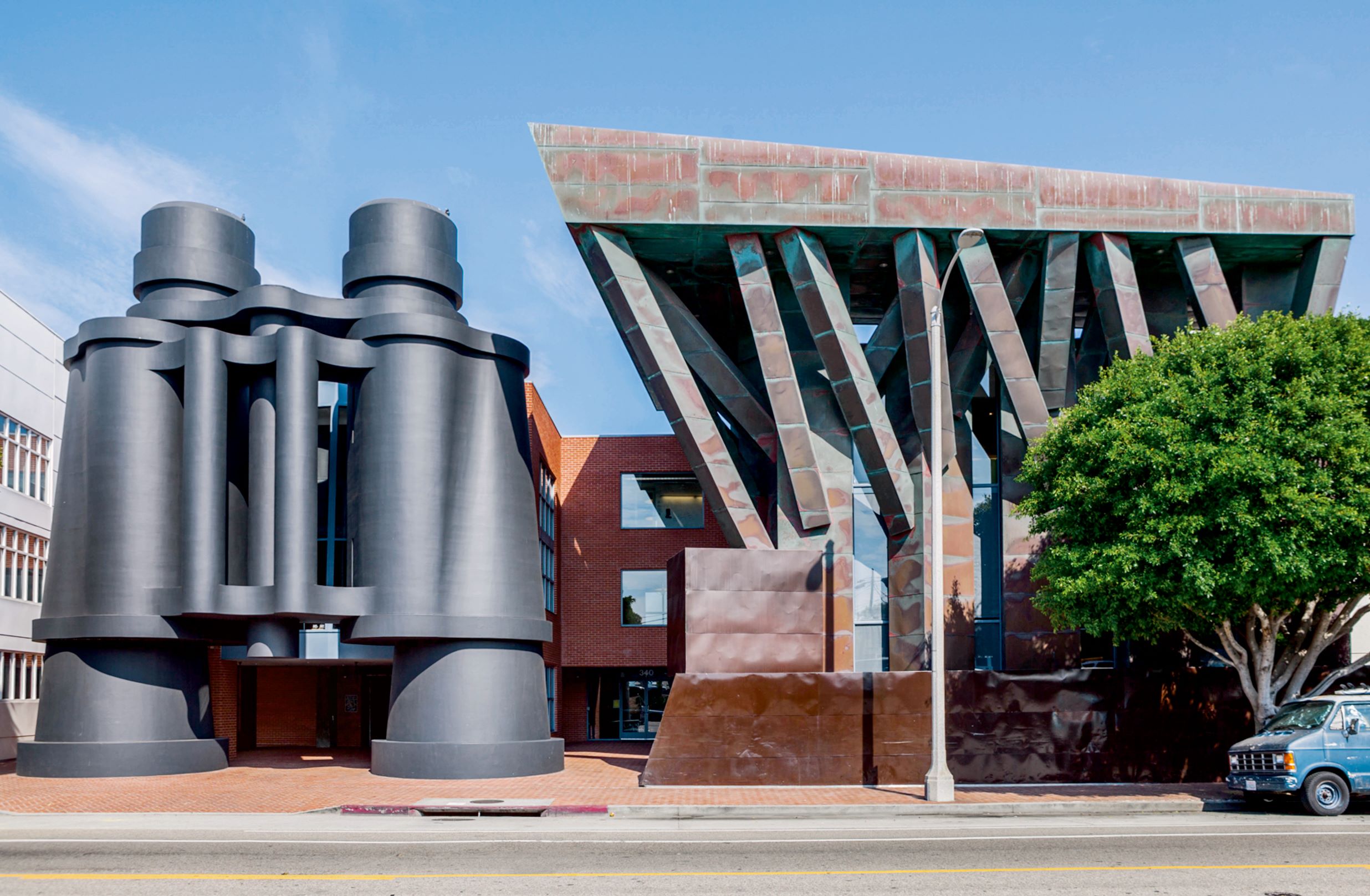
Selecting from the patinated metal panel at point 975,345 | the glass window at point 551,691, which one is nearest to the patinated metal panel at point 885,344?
the patinated metal panel at point 975,345

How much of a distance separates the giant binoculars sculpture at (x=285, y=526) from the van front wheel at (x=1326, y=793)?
15.2m

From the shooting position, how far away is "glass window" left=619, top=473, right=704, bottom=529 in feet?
133

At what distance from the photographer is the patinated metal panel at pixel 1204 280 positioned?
80.9ft

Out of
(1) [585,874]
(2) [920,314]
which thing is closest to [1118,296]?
(2) [920,314]

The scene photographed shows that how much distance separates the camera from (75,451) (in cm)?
2695

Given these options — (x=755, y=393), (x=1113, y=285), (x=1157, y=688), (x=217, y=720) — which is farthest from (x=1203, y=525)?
(x=217, y=720)

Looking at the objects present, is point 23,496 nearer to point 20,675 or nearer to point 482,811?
point 20,675

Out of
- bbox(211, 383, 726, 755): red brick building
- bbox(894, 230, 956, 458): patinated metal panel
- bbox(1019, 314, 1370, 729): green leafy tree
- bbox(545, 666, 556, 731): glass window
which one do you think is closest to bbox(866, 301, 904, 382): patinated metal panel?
bbox(894, 230, 956, 458): patinated metal panel

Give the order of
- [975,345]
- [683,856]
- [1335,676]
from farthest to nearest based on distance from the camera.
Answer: [975,345]
[1335,676]
[683,856]

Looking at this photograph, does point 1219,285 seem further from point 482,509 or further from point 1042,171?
point 482,509

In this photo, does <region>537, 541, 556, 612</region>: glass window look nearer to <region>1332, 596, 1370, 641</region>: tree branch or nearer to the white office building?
the white office building

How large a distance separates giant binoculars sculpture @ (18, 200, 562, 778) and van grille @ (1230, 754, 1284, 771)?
14214 mm

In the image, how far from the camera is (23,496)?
32.2 m

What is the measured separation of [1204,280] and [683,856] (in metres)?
17.9
